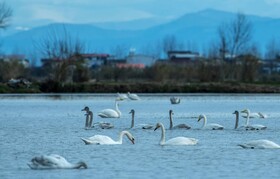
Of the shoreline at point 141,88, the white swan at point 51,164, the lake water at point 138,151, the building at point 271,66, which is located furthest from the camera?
the building at point 271,66

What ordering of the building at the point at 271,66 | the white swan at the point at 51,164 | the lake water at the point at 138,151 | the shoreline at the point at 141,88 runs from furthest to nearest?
the building at the point at 271,66
the shoreline at the point at 141,88
the white swan at the point at 51,164
the lake water at the point at 138,151

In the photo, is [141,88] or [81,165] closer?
[81,165]

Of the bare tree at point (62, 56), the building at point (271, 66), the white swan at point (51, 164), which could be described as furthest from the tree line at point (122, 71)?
the white swan at point (51, 164)

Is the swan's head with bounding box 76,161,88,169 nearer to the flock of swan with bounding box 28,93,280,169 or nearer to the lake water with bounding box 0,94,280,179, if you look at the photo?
the flock of swan with bounding box 28,93,280,169

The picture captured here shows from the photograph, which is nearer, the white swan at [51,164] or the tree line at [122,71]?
the white swan at [51,164]

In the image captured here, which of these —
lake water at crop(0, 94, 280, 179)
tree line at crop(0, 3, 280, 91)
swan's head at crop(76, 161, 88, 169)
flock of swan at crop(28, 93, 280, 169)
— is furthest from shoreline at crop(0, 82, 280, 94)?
swan's head at crop(76, 161, 88, 169)

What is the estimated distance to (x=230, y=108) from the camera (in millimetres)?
44031

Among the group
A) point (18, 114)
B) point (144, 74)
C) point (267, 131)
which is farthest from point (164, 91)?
point (267, 131)

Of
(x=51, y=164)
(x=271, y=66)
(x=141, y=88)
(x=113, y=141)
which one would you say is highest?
(x=271, y=66)

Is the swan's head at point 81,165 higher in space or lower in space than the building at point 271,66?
lower

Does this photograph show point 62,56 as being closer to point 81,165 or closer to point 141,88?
point 141,88

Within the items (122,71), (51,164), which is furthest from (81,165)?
(122,71)

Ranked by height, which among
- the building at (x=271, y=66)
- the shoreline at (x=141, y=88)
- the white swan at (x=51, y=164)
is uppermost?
the building at (x=271, y=66)

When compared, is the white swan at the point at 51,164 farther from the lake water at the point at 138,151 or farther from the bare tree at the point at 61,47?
the bare tree at the point at 61,47
